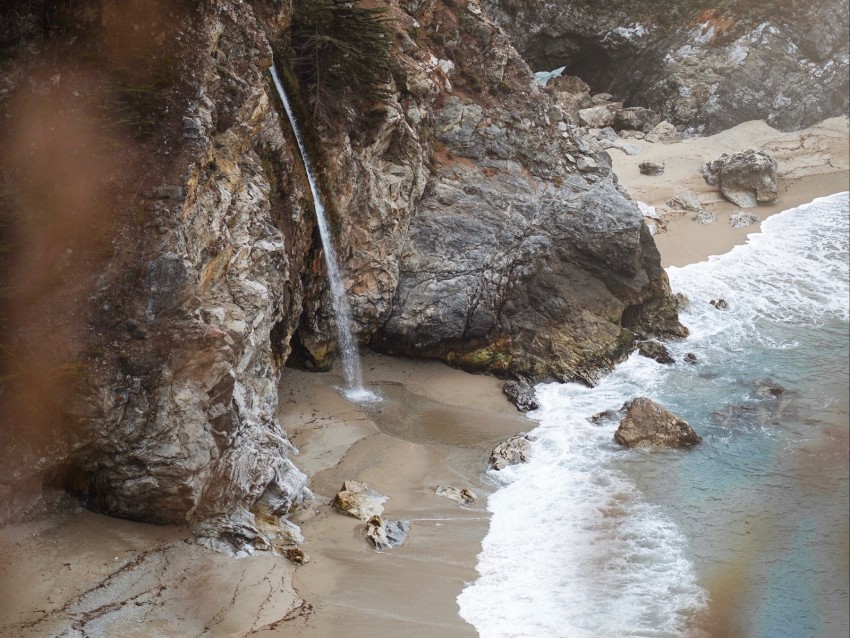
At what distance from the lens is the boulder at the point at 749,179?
24.4m

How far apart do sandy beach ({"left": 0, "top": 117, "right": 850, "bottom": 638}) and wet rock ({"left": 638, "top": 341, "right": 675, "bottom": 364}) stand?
4091 millimetres

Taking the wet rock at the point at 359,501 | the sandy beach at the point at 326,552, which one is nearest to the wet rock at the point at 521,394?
the sandy beach at the point at 326,552

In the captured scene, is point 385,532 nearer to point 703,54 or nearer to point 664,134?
point 664,134

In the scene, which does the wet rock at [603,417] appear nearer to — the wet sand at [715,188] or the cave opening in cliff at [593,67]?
the wet sand at [715,188]

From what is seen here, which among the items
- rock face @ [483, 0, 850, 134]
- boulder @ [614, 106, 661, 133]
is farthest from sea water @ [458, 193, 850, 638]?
rock face @ [483, 0, 850, 134]

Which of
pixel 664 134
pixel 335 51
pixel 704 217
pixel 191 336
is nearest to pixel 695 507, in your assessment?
pixel 191 336

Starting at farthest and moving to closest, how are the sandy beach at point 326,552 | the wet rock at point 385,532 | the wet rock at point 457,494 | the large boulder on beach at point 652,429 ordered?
the large boulder on beach at point 652,429, the wet rock at point 457,494, the wet rock at point 385,532, the sandy beach at point 326,552

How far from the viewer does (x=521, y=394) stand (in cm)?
1445

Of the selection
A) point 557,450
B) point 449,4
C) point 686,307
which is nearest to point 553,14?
point 449,4

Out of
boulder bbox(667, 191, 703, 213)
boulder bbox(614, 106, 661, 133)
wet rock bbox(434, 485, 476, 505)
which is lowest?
wet rock bbox(434, 485, 476, 505)

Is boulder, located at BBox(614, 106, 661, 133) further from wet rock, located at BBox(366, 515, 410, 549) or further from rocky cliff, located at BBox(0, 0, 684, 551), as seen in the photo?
wet rock, located at BBox(366, 515, 410, 549)

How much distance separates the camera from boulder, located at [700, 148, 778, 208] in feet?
80.0

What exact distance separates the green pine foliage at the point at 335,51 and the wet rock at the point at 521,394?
634 centimetres

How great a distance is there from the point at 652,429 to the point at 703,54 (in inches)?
940
